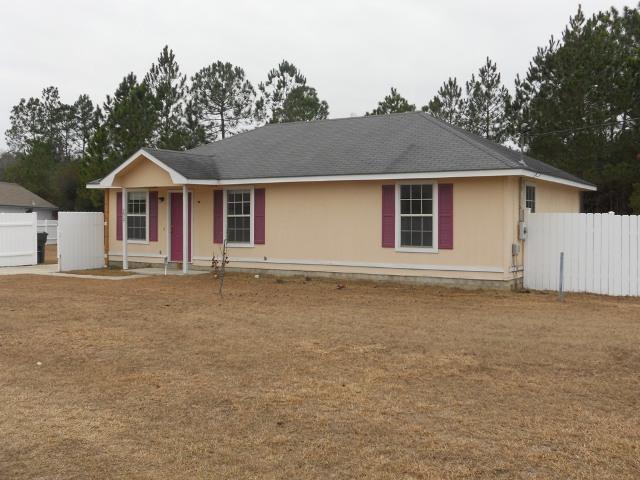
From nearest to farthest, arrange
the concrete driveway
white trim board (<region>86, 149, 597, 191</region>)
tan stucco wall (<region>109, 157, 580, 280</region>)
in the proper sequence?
white trim board (<region>86, 149, 597, 191</region>) < tan stucco wall (<region>109, 157, 580, 280</region>) < the concrete driveway

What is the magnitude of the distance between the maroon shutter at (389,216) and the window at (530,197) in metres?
3.20

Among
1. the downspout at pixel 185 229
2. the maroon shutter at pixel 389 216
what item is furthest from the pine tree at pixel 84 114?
the maroon shutter at pixel 389 216

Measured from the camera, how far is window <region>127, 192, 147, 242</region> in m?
19.2

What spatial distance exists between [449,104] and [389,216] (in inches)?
802

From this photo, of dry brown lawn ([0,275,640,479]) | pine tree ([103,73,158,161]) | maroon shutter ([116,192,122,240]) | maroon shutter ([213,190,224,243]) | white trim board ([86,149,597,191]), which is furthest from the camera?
pine tree ([103,73,158,161])

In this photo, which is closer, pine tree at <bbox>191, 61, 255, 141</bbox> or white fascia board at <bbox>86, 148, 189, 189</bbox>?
white fascia board at <bbox>86, 148, 189, 189</bbox>

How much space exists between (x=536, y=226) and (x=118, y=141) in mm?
22219

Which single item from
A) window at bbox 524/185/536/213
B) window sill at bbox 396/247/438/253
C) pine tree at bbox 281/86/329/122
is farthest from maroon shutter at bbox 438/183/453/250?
pine tree at bbox 281/86/329/122

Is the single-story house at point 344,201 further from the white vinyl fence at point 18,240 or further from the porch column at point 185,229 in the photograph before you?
the white vinyl fence at point 18,240

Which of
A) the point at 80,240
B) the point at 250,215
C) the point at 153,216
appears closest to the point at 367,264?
the point at 250,215

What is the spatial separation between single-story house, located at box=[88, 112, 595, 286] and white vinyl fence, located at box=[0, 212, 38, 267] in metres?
3.58

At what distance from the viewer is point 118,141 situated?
3069 centimetres

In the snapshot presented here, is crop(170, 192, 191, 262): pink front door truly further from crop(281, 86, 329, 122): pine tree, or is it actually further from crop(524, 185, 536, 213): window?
crop(281, 86, 329, 122): pine tree

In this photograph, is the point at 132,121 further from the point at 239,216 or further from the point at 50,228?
the point at 239,216
